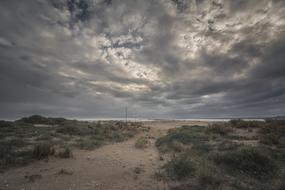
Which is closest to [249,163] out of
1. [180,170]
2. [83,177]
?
[180,170]

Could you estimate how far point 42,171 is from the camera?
22.7 feet

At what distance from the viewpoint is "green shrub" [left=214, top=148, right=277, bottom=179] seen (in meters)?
6.27

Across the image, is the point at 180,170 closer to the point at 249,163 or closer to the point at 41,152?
the point at 249,163

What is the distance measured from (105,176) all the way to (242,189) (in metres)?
5.62

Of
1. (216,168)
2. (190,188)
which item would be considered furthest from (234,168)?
(190,188)

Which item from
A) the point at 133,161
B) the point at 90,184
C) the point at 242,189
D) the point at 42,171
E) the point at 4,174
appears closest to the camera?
the point at 242,189

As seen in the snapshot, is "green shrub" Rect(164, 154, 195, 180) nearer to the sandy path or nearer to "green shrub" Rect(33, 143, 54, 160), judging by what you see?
the sandy path

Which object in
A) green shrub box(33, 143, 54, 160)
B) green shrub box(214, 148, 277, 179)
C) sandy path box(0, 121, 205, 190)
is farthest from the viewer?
green shrub box(33, 143, 54, 160)

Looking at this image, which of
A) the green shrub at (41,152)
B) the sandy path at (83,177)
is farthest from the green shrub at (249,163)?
the green shrub at (41,152)

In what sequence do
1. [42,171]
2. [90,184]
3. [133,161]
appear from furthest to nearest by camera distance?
1. [133,161]
2. [42,171]
3. [90,184]

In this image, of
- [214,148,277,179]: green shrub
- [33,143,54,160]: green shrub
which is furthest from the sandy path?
[214,148,277,179]: green shrub

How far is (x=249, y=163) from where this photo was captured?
6660 mm

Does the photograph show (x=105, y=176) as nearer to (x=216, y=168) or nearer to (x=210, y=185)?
(x=210, y=185)

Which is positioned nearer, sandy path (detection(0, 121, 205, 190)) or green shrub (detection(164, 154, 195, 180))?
sandy path (detection(0, 121, 205, 190))
